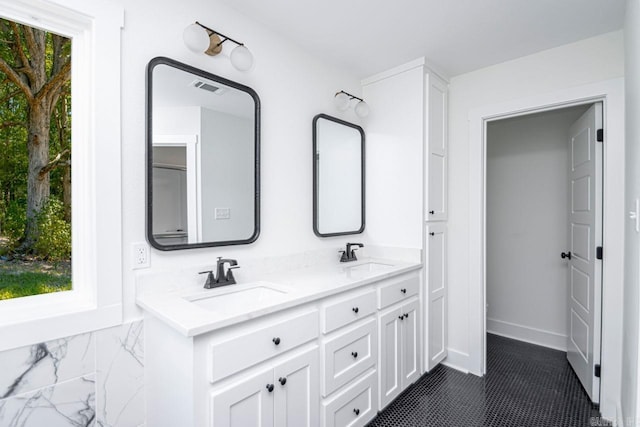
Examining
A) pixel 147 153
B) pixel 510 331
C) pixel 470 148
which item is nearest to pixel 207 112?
pixel 147 153

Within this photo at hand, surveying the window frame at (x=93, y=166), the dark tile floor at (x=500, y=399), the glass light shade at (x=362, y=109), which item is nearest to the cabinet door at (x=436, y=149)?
the glass light shade at (x=362, y=109)

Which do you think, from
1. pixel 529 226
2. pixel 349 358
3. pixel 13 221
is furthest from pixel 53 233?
pixel 529 226

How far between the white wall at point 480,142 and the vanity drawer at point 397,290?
56cm

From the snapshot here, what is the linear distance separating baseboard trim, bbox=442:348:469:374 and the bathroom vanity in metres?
0.66

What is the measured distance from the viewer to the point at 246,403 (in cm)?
126

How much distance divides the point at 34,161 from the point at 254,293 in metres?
1.13

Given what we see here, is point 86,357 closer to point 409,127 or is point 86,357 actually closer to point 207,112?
point 207,112

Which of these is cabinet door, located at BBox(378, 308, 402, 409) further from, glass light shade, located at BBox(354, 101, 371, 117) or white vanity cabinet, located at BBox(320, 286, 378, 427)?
glass light shade, located at BBox(354, 101, 371, 117)

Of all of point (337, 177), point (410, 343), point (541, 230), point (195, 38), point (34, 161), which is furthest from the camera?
point (541, 230)

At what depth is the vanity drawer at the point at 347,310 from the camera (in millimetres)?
1629

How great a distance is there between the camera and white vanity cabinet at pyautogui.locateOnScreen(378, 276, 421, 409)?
200 cm

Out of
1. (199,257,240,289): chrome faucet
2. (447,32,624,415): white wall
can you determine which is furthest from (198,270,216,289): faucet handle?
(447,32,624,415): white wall

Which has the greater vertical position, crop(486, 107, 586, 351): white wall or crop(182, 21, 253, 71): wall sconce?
crop(182, 21, 253, 71): wall sconce

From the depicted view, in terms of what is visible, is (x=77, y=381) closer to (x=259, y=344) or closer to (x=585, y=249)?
(x=259, y=344)
